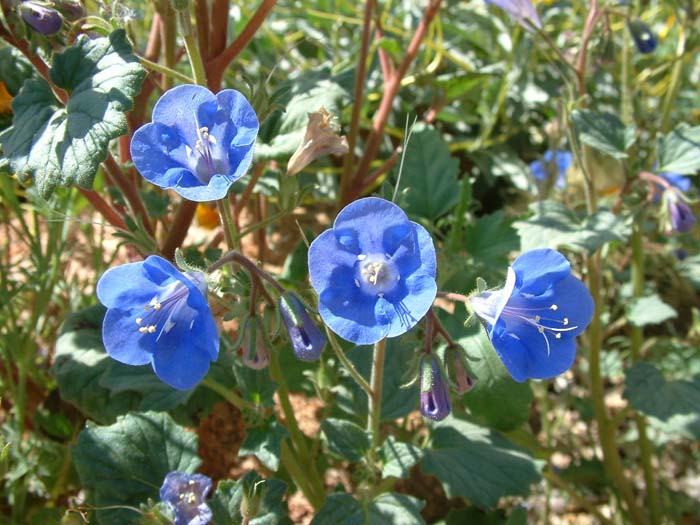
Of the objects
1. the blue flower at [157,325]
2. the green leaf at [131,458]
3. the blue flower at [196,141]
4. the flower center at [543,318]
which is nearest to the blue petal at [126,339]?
the blue flower at [157,325]

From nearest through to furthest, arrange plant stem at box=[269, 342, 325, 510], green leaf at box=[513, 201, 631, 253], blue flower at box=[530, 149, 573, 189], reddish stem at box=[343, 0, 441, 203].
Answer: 1. plant stem at box=[269, 342, 325, 510]
2. green leaf at box=[513, 201, 631, 253]
3. reddish stem at box=[343, 0, 441, 203]
4. blue flower at box=[530, 149, 573, 189]

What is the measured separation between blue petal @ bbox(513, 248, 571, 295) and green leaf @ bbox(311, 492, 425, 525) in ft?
1.99

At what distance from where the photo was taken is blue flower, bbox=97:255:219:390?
1.29 m

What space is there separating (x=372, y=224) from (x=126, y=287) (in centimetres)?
44

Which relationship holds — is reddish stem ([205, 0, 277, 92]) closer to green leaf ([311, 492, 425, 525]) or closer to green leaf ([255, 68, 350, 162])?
green leaf ([255, 68, 350, 162])

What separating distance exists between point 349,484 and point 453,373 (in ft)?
3.59

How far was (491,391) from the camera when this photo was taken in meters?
1.96

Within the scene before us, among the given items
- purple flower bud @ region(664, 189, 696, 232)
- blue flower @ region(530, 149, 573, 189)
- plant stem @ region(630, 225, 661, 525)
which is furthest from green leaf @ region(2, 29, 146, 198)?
blue flower @ region(530, 149, 573, 189)

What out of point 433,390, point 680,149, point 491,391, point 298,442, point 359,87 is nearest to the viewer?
point 433,390

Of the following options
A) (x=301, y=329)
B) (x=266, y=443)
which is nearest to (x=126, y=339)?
(x=301, y=329)

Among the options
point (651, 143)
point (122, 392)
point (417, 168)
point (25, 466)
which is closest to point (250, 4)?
point (417, 168)

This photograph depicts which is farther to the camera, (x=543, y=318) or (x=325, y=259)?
(x=543, y=318)

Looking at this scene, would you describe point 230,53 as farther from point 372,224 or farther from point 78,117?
point 372,224

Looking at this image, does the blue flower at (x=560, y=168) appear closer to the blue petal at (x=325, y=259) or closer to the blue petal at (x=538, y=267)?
the blue petal at (x=538, y=267)
